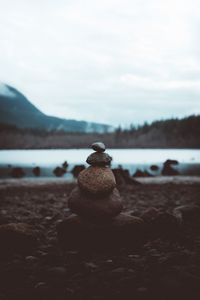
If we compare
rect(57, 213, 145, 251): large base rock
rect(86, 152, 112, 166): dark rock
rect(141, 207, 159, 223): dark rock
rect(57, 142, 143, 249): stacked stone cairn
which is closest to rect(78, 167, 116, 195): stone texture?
rect(57, 142, 143, 249): stacked stone cairn

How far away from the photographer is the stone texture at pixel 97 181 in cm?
785

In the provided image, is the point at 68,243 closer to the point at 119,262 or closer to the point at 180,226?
the point at 119,262

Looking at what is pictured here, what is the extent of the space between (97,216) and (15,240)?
6.30 ft

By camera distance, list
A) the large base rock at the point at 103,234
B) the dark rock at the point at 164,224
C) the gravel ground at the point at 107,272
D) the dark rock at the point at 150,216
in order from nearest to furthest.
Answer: the gravel ground at the point at 107,272
the large base rock at the point at 103,234
the dark rock at the point at 164,224
the dark rock at the point at 150,216

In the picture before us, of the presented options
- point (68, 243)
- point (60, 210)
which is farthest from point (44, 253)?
point (60, 210)

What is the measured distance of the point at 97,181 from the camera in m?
7.89

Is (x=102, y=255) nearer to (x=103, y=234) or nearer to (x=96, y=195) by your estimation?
(x=103, y=234)

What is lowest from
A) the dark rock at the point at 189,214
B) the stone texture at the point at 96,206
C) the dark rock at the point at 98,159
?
the dark rock at the point at 189,214

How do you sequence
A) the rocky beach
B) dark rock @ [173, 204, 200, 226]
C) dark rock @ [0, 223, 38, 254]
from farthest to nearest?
dark rock @ [173, 204, 200, 226] → dark rock @ [0, 223, 38, 254] → the rocky beach

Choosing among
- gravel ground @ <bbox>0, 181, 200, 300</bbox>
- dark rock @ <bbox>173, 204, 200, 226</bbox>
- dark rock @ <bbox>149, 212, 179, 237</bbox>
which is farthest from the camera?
dark rock @ <bbox>173, 204, 200, 226</bbox>

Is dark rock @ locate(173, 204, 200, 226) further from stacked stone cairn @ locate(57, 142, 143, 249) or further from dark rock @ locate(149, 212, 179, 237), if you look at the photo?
stacked stone cairn @ locate(57, 142, 143, 249)

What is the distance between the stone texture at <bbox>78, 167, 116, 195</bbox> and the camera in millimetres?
7852

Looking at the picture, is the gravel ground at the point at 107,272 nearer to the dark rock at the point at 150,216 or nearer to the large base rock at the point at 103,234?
the large base rock at the point at 103,234

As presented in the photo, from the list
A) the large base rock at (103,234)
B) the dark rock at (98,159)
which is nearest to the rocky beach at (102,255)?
the large base rock at (103,234)
